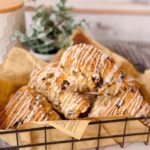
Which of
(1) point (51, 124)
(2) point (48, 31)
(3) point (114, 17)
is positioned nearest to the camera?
(1) point (51, 124)

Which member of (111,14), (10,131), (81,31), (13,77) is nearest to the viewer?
(10,131)

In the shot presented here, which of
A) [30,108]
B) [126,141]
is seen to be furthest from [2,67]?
[126,141]

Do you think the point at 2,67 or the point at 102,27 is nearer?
the point at 2,67

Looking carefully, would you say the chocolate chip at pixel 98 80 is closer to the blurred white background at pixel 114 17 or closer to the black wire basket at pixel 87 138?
the black wire basket at pixel 87 138

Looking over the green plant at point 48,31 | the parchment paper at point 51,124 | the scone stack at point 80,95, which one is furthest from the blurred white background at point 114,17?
the scone stack at point 80,95

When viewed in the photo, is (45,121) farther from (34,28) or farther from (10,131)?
(34,28)

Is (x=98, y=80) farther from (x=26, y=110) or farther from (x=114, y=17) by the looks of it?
(x=114, y=17)

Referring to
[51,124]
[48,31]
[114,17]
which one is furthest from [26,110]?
[114,17]
